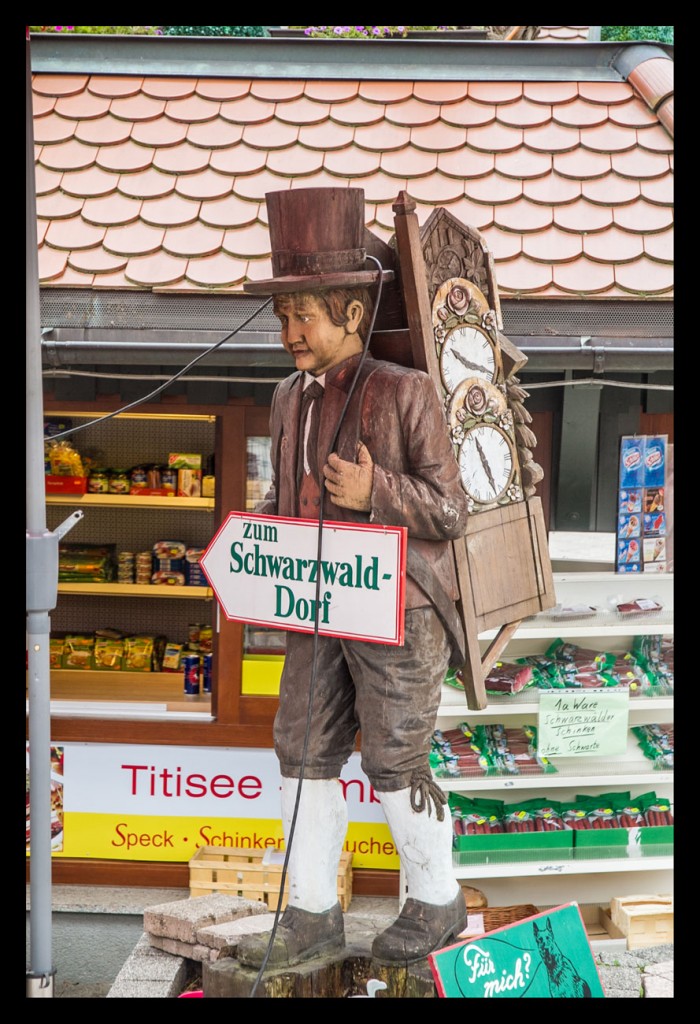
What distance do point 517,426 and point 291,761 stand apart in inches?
43.4

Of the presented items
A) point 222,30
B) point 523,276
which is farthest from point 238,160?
point 222,30

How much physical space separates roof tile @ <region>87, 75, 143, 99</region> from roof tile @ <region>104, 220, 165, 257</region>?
2.20 feet

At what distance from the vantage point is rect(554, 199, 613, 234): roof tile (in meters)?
4.14

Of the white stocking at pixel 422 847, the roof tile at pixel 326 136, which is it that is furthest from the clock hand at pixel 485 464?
the roof tile at pixel 326 136

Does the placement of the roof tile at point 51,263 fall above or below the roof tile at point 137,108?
below

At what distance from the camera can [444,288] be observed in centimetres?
290

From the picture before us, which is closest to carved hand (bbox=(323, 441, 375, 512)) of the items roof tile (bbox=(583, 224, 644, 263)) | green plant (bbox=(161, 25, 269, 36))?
roof tile (bbox=(583, 224, 644, 263))

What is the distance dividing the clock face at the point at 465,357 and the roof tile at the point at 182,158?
1870 millimetres

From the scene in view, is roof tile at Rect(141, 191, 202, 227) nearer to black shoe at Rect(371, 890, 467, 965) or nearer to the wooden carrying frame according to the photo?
the wooden carrying frame

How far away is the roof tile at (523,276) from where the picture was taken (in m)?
4.08

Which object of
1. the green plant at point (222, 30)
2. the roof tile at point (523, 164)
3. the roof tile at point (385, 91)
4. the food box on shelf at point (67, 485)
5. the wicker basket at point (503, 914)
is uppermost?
the green plant at point (222, 30)

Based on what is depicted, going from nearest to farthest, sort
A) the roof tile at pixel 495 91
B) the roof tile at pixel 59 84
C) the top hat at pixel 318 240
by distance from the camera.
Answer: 1. the top hat at pixel 318 240
2. the roof tile at pixel 495 91
3. the roof tile at pixel 59 84

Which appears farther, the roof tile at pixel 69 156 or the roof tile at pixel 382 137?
the roof tile at pixel 69 156

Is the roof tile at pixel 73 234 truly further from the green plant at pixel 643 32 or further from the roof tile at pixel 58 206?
the green plant at pixel 643 32
